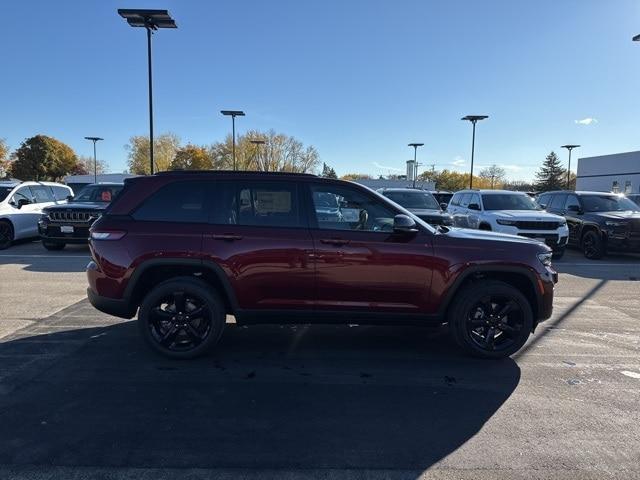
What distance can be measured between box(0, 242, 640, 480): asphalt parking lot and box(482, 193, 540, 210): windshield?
7.04m

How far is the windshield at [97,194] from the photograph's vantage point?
13203mm

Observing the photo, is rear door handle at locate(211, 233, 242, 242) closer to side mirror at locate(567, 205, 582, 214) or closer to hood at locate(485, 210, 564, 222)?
hood at locate(485, 210, 564, 222)

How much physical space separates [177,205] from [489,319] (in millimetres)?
3378

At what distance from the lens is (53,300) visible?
7.01 metres

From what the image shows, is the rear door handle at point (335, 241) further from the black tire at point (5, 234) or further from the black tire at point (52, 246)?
the black tire at point (5, 234)

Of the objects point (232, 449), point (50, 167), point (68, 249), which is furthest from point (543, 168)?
point (232, 449)

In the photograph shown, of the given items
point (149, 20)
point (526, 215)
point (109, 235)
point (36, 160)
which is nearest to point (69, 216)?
point (149, 20)

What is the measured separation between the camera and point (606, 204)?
43.5ft

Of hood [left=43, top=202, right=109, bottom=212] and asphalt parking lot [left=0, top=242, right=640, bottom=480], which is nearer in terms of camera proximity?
asphalt parking lot [left=0, top=242, right=640, bottom=480]

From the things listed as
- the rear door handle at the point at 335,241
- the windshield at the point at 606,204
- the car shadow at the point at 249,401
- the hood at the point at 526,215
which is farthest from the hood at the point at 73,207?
the windshield at the point at 606,204

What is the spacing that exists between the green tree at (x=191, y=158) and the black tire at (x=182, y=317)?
7863 centimetres

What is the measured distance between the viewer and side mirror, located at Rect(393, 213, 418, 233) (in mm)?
4430

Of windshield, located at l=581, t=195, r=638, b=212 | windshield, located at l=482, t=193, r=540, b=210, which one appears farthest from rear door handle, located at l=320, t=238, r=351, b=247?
windshield, located at l=581, t=195, r=638, b=212

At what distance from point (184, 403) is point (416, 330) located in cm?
307
